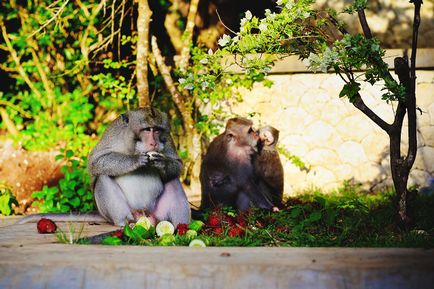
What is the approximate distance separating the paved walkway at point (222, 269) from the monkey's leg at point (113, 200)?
1.26m

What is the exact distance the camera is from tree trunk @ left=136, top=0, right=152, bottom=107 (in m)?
7.61

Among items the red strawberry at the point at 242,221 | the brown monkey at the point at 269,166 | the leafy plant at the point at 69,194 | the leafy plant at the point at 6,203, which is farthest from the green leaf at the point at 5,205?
the red strawberry at the point at 242,221

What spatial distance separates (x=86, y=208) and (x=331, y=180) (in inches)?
112

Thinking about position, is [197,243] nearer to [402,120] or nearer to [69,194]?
[402,120]

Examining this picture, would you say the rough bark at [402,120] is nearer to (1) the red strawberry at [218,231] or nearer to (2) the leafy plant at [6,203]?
(1) the red strawberry at [218,231]

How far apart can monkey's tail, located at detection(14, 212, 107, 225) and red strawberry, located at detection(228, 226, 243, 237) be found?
1222mm

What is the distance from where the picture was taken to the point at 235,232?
4.82 meters

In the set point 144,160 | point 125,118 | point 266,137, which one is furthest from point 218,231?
point 266,137

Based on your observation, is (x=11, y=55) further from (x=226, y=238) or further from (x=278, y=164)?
(x=226, y=238)

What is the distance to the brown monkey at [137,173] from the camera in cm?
515

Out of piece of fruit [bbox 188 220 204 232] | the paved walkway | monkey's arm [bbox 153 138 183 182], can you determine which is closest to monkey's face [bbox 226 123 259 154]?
monkey's arm [bbox 153 138 183 182]

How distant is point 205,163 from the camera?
6.39 meters

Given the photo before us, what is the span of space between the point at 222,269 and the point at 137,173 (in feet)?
6.31

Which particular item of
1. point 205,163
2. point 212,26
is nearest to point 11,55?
point 212,26
